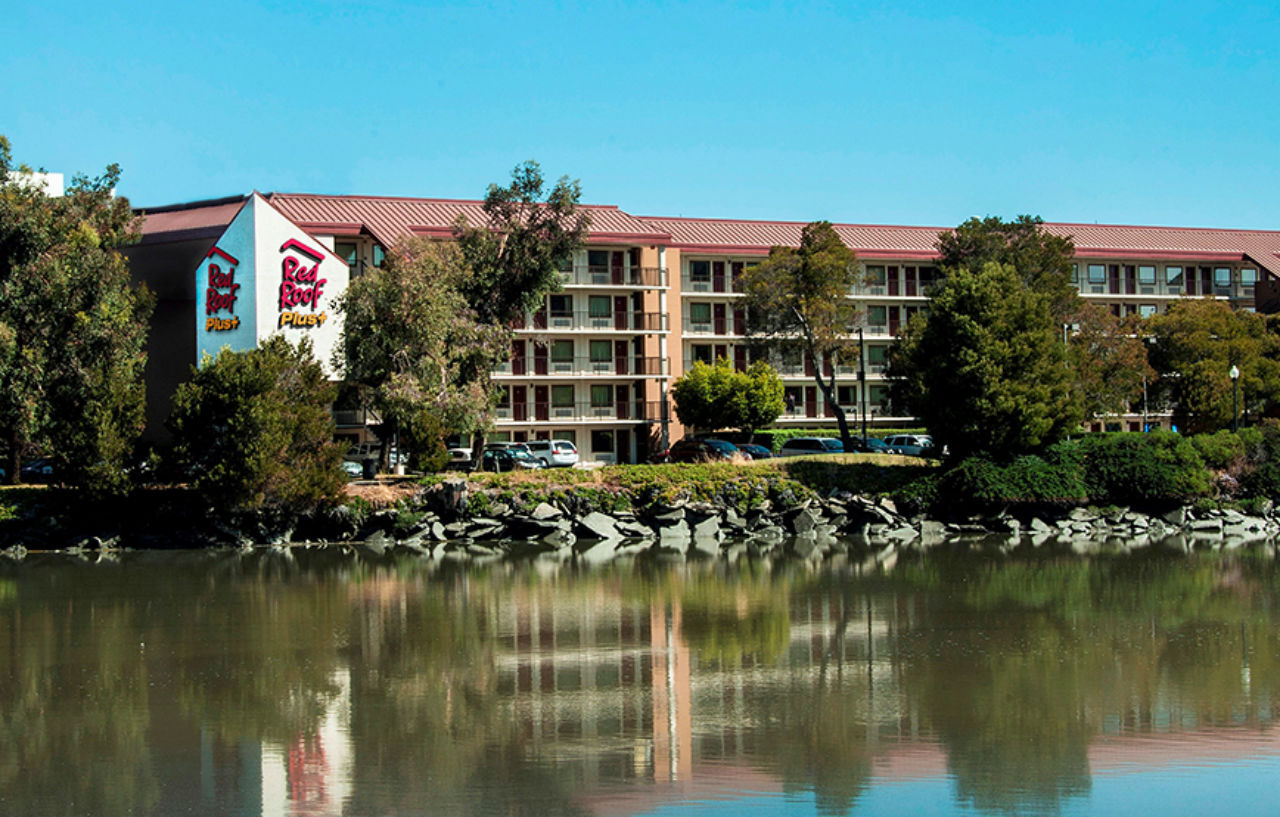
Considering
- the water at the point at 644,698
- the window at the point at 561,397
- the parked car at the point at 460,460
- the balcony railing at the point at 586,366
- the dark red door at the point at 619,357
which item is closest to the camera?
the water at the point at 644,698

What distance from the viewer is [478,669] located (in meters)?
18.8

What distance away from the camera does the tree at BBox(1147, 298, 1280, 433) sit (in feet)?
173

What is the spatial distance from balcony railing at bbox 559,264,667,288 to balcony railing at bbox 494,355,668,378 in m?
4.20

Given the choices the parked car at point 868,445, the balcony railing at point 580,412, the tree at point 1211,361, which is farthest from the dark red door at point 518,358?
the tree at point 1211,361

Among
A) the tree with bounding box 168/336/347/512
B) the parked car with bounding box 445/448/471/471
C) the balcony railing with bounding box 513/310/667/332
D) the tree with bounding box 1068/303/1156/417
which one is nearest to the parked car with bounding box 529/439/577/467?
the parked car with bounding box 445/448/471/471

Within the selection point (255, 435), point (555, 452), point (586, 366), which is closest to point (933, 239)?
point (586, 366)

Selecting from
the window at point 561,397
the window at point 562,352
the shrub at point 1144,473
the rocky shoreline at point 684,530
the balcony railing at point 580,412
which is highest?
the window at point 562,352

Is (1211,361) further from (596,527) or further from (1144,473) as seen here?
(596,527)

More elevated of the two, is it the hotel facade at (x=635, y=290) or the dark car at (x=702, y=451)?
the hotel facade at (x=635, y=290)

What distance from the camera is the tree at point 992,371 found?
40.7 metres

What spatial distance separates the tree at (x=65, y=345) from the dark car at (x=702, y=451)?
2238cm

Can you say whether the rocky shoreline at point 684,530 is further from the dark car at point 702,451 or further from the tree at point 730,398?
the tree at point 730,398

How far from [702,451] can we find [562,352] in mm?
18716

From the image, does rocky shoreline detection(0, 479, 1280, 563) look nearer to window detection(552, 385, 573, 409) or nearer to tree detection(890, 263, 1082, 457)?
tree detection(890, 263, 1082, 457)
